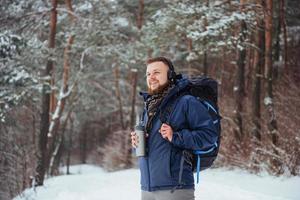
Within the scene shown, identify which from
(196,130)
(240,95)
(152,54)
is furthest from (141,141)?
(152,54)

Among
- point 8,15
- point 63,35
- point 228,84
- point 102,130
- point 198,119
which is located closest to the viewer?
point 198,119

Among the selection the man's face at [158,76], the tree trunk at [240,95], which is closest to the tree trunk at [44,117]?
the tree trunk at [240,95]

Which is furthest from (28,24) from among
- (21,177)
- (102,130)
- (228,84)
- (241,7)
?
(102,130)

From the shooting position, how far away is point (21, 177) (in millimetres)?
14156

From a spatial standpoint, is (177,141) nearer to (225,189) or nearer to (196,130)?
(196,130)

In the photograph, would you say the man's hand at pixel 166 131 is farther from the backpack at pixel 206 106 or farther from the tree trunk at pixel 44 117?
the tree trunk at pixel 44 117

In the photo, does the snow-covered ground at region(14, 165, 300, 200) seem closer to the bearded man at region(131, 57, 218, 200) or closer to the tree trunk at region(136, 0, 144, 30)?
the bearded man at region(131, 57, 218, 200)

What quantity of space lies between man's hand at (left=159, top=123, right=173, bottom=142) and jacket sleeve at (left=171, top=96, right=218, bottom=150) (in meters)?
0.03

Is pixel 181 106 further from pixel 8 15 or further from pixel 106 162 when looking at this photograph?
pixel 106 162

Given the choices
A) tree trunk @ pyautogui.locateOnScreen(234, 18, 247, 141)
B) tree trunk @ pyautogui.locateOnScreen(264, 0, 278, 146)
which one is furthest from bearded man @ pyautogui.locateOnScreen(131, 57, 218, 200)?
tree trunk @ pyautogui.locateOnScreen(234, 18, 247, 141)

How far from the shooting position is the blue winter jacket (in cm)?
309

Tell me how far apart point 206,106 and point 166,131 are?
365 millimetres

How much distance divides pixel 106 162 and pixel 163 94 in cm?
1612

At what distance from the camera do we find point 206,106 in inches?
126
